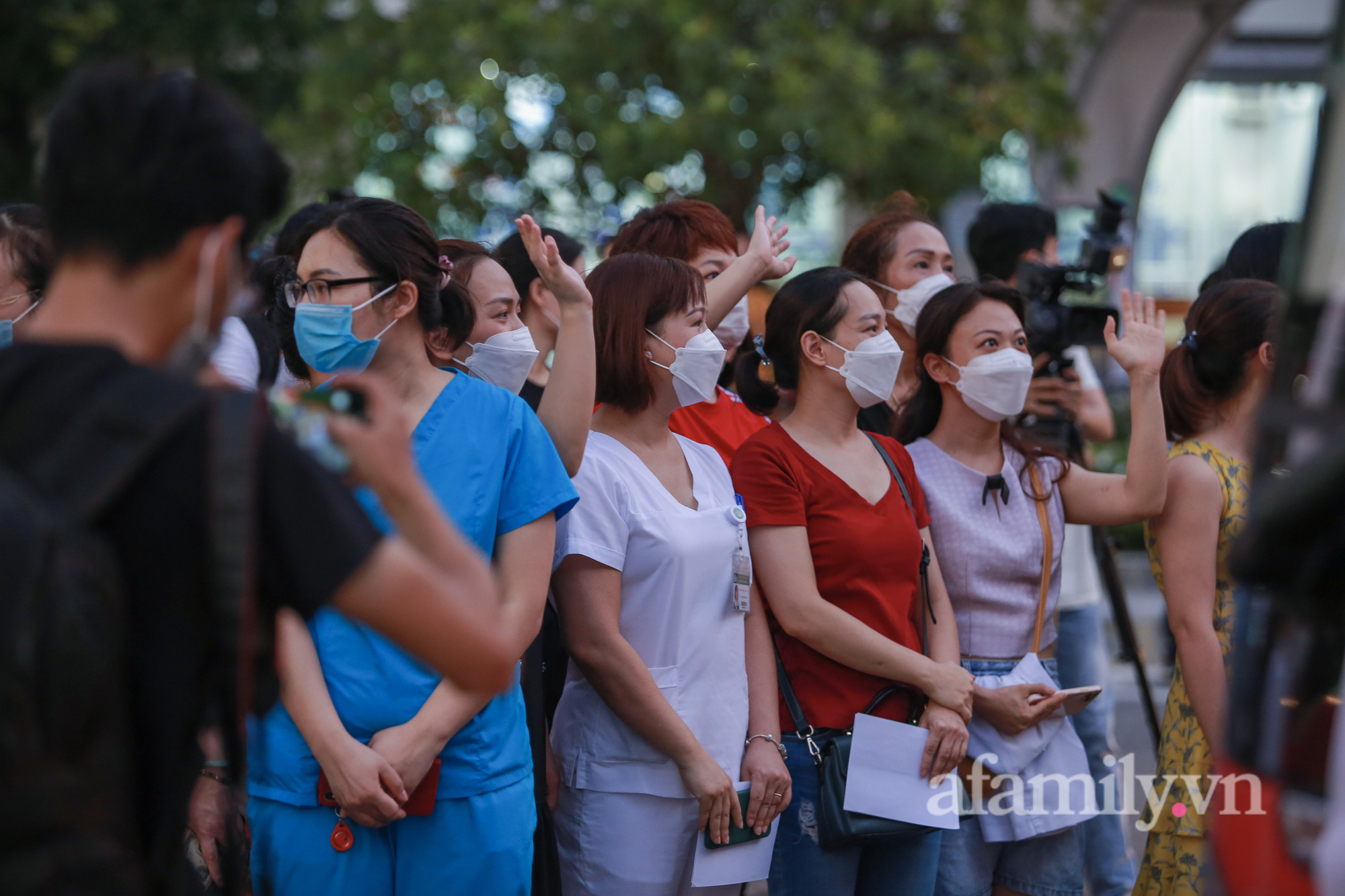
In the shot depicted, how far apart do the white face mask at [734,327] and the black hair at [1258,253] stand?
150cm

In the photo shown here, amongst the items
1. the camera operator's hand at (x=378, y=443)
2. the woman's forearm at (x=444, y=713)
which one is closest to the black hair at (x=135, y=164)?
the camera operator's hand at (x=378, y=443)

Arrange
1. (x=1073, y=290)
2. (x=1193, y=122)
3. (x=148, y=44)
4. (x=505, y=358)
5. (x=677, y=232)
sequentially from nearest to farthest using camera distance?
1. (x=505, y=358)
2. (x=677, y=232)
3. (x=1073, y=290)
4. (x=148, y=44)
5. (x=1193, y=122)

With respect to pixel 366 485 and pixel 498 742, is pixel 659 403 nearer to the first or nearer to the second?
pixel 498 742

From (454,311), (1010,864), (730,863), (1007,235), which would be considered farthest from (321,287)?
(1007,235)

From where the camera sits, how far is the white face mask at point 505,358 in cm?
362

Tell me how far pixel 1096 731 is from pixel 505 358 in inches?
95.7

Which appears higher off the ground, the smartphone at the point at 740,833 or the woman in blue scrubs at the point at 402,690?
the woman in blue scrubs at the point at 402,690

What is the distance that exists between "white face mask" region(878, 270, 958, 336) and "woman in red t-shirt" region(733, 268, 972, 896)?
1150 mm

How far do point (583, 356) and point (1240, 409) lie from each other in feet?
5.87

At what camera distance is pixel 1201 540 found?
3256 millimetres

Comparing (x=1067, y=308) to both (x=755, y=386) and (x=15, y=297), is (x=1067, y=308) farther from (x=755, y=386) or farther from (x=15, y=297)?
(x=15, y=297)

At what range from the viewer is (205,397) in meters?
1.44

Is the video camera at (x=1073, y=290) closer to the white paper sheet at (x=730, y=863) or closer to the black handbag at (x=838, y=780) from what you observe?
the black handbag at (x=838, y=780)

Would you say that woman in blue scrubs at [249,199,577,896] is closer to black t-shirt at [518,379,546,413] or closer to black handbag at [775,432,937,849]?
black handbag at [775,432,937,849]
